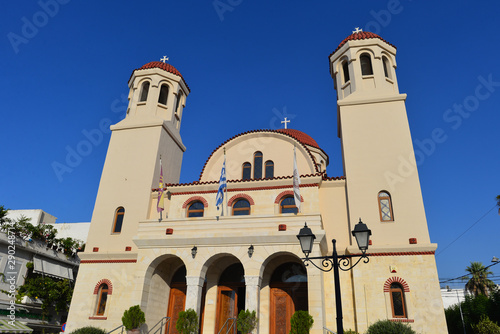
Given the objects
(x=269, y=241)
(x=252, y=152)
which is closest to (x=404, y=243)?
(x=269, y=241)

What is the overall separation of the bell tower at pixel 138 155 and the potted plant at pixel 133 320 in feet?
14.0

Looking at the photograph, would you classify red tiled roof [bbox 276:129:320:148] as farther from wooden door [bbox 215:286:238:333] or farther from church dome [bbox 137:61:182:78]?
wooden door [bbox 215:286:238:333]

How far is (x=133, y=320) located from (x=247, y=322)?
4.82 metres

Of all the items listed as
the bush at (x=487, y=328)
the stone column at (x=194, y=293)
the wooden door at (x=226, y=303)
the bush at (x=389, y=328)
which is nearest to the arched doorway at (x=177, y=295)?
the wooden door at (x=226, y=303)

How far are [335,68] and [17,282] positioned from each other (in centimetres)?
2390

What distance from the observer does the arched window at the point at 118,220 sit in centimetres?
1941

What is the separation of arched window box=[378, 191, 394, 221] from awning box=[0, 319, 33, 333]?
21.1 metres

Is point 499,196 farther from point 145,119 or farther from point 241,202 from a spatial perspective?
point 145,119

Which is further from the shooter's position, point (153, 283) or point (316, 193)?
point (316, 193)

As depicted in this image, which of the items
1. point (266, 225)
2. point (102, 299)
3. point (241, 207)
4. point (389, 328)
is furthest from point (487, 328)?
point (102, 299)

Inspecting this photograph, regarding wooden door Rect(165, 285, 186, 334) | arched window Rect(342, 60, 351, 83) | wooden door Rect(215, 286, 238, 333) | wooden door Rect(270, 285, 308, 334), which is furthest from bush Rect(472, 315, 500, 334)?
wooden door Rect(165, 285, 186, 334)

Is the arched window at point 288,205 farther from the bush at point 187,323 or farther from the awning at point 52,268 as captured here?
the awning at point 52,268

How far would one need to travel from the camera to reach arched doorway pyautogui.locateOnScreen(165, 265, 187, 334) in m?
17.7

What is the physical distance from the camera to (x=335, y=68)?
71.4 feet
